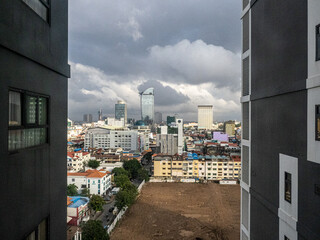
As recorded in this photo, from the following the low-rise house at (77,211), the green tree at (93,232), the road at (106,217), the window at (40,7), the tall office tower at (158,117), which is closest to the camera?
the window at (40,7)

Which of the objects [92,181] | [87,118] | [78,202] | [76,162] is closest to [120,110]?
[87,118]

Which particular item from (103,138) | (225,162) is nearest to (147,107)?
(103,138)

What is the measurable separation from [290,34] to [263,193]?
1932 mm

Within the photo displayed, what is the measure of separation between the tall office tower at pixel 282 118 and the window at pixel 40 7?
7.10 ft

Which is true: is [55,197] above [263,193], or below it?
above

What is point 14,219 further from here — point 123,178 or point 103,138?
point 103,138

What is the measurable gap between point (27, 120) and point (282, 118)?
2.37 meters

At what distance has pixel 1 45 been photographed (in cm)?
108

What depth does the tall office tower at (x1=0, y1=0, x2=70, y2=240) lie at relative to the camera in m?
1.14

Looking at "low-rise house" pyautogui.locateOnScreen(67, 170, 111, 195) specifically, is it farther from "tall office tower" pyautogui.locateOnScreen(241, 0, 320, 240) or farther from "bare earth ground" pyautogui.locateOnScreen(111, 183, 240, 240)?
"tall office tower" pyautogui.locateOnScreen(241, 0, 320, 240)

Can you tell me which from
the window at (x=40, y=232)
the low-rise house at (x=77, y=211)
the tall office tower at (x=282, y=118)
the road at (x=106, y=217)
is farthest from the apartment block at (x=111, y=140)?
the window at (x=40, y=232)

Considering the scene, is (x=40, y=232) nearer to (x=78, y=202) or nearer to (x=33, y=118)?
(x=33, y=118)

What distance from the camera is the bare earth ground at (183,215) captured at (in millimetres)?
9734

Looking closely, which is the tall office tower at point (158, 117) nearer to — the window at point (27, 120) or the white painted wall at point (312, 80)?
the white painted wall at point (312, 80)
